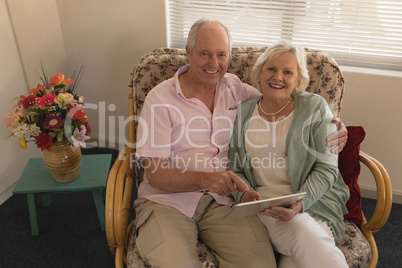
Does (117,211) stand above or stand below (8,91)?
below

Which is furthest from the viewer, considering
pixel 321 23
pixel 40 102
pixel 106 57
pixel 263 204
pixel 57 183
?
pixel 106 57

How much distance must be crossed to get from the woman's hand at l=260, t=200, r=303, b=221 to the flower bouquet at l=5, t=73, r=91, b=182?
3.66 ft

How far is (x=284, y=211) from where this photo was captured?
134 centimetres

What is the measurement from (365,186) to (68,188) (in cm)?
201

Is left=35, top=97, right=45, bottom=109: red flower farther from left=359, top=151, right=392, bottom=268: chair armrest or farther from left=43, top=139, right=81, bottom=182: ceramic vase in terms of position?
left=359, top=151, right=392, bottom=268: chair armrest

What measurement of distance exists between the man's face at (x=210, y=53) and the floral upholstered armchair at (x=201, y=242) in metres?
0.31

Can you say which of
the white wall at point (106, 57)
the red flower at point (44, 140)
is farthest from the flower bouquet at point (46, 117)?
the white wall at point (106, 57)

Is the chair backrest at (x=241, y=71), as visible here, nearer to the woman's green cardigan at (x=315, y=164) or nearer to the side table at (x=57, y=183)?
the woman's green cardigan at (x=315, y=164)

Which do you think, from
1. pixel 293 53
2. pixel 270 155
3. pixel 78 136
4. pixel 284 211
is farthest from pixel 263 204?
pixel 78 136

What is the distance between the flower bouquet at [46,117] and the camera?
5.77 feet

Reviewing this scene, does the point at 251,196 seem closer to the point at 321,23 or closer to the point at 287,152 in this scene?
the point at 287,152

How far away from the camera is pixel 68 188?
1.95 metres

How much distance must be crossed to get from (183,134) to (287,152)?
48 centimetres

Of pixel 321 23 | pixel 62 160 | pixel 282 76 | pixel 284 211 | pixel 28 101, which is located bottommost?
pixel 62 160
